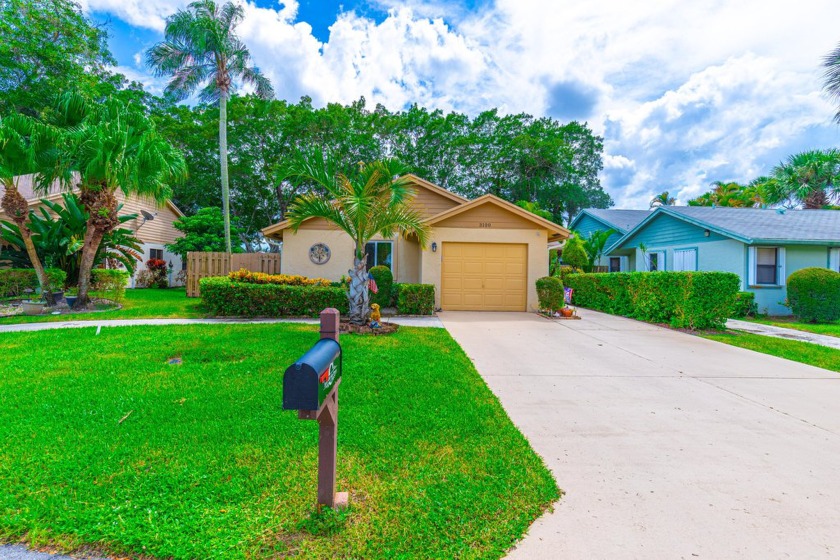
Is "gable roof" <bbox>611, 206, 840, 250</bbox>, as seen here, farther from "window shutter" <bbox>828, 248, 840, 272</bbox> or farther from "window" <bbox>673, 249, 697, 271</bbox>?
"window" <bbox>673, 249, 697, 271</bbox>

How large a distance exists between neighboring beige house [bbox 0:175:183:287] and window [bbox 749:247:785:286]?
23607 mm

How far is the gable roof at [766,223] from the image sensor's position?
12.8 metres

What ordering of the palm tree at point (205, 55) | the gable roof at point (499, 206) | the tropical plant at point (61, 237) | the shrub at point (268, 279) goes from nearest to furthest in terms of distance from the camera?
1. the shrub at point (268, 279)
2. the tropical plant at point (61, 237)
3. the gable roof at point (499, 206)
4. the palm tree at point (205, 55)

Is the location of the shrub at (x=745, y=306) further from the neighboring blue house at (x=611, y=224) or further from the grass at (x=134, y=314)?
the grass at (x=134, y=314)

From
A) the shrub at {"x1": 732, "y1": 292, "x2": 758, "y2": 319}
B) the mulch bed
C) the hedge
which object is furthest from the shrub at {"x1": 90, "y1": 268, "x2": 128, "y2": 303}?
the shrub at {"x1": 732, "y1": 292, "x2": 758, "y2": 319}

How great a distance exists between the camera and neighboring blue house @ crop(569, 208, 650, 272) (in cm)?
2159

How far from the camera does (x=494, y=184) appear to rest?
106ft

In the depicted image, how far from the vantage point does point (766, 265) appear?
13.4 meters

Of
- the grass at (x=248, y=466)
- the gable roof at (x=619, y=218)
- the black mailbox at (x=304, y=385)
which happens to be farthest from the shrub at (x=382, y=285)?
the gable roof at (x=619, y=218)

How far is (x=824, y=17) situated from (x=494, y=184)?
22.9 m

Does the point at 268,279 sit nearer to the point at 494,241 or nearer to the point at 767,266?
the point at 494,241

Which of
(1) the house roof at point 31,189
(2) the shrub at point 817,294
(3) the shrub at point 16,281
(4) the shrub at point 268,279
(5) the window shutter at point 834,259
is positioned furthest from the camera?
(1) the house roof at point 31,189

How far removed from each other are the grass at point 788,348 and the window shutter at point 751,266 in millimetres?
5396

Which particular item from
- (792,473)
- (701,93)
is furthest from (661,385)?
(701,93)
